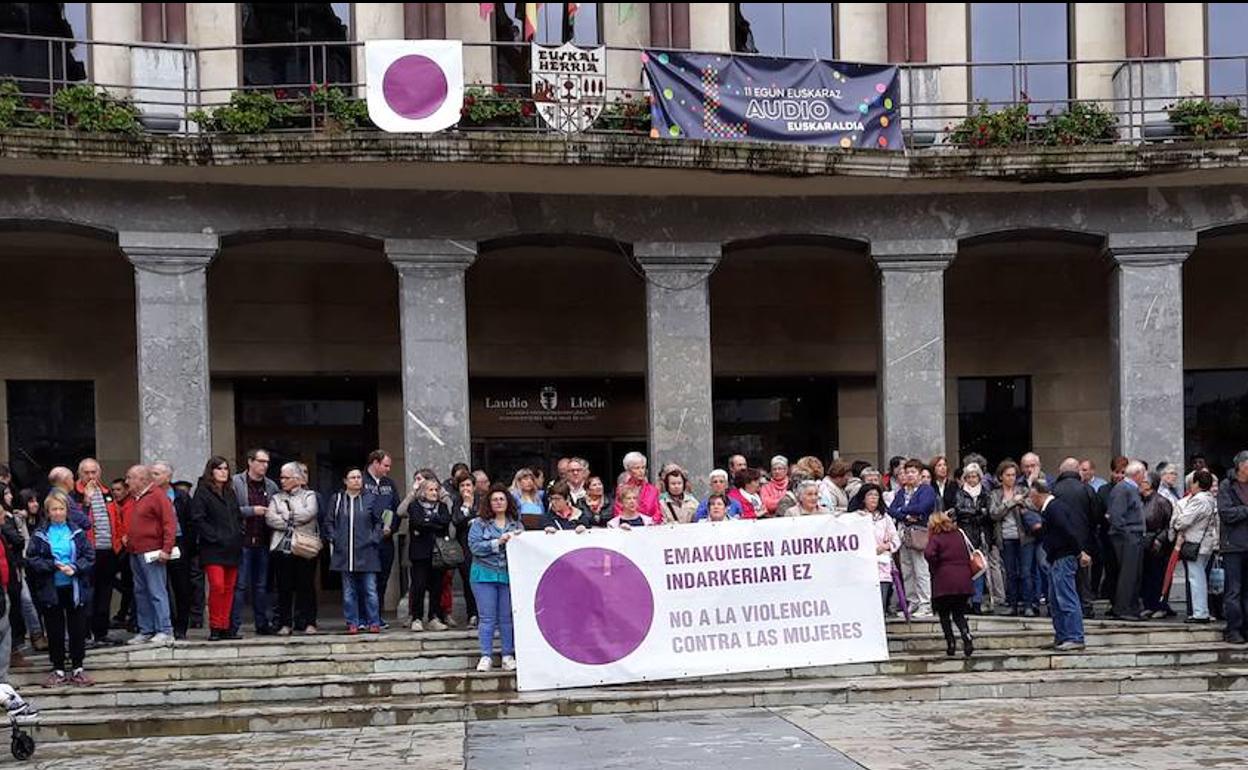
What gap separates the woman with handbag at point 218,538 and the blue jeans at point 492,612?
2.76 m

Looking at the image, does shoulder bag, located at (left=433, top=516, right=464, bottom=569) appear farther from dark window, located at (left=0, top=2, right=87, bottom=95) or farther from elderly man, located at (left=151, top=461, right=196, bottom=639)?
dark window, located at (left=0, top=2, right=87, bottom=95)

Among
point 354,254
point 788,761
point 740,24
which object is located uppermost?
point 740,24

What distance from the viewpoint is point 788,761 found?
1155 cm

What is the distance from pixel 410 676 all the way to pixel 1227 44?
14744mm

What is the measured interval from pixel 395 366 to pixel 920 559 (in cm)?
947

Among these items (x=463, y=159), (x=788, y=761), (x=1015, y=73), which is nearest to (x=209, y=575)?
(x=463, y=159)

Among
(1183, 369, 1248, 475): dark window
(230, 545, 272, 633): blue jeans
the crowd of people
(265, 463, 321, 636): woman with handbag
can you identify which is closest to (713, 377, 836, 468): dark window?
(1183, 369, 1248, 475): dark window

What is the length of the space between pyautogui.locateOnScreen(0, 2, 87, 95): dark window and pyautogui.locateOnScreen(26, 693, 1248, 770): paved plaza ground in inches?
377

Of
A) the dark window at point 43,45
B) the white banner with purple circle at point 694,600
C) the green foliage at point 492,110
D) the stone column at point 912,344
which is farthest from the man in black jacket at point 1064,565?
the dark window at point 43,45

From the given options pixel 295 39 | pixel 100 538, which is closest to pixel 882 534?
pixel 100 538

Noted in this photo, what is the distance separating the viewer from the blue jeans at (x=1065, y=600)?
52.1 feet

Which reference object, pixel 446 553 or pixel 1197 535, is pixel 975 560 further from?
pixel 446 553

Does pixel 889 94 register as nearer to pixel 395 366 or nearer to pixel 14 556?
pixel 395 366

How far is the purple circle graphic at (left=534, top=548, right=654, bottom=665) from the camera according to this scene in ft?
49.4
